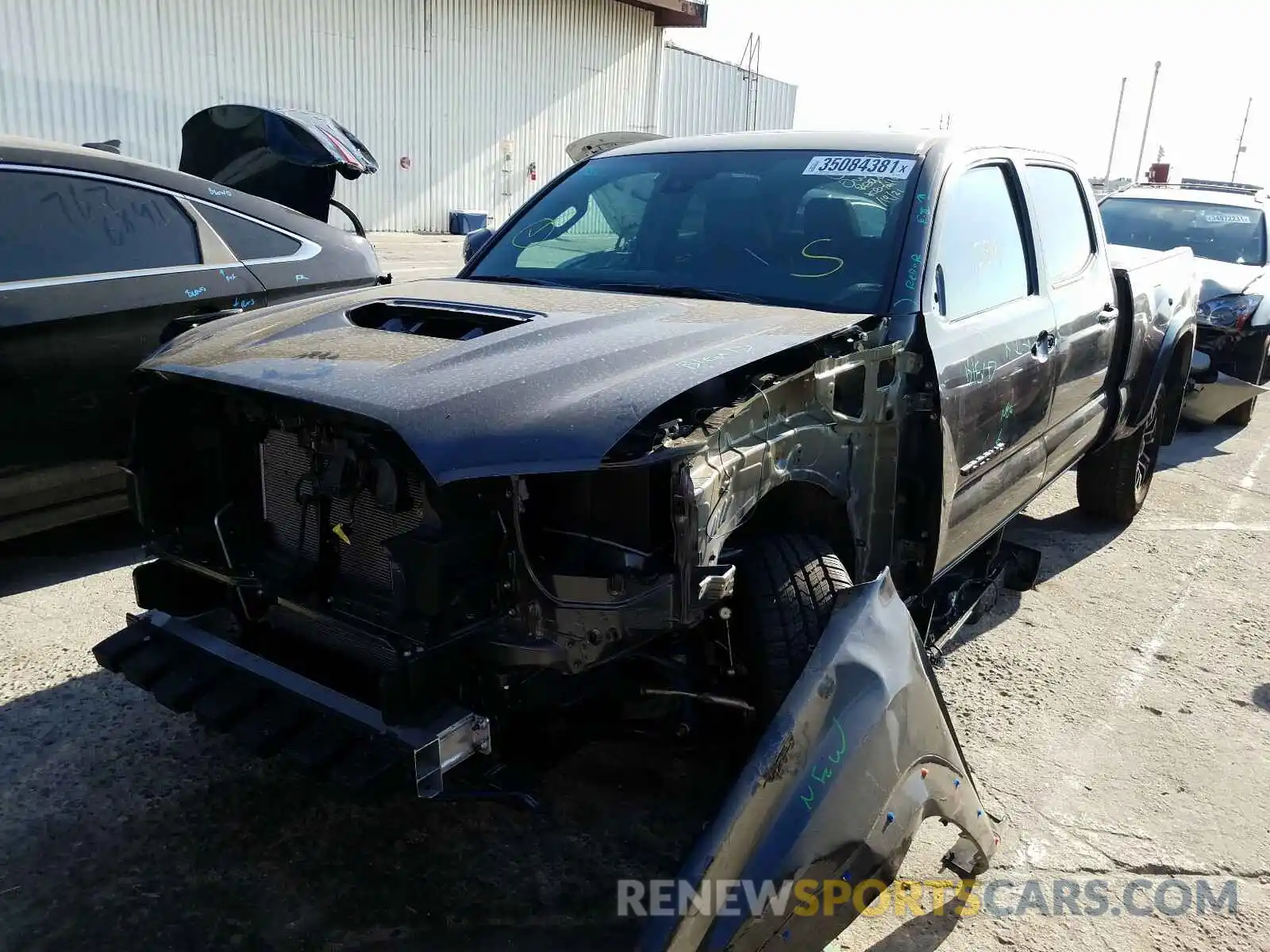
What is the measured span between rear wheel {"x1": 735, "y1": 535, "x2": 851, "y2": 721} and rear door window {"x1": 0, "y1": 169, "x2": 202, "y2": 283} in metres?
3.06

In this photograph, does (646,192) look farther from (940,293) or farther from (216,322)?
(216,322)

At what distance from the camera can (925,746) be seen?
2.30 meters

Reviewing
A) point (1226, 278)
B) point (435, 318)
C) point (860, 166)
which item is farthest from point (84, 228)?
point (1226, 278)

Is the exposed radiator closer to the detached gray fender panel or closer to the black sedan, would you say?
the detached gray fender panel

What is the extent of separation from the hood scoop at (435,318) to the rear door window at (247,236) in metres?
1.96

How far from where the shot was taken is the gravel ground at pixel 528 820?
252 cm

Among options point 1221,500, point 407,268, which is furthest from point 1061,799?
point 407,268

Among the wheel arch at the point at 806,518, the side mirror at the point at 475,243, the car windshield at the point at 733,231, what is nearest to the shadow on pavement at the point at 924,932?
the wheel arch at the point at 806,518

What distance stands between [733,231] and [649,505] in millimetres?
1446

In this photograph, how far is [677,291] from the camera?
328cm

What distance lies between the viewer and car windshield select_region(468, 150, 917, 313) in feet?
10.5

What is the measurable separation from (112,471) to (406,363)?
95.2 inches

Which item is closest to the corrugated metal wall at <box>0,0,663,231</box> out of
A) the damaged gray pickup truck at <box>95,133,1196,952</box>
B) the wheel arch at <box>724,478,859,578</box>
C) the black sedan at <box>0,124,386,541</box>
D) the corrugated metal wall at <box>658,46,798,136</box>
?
the corrugated metal wall at <box>658,46,798,136</box>

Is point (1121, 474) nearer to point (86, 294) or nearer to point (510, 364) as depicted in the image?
point (510, 364)
